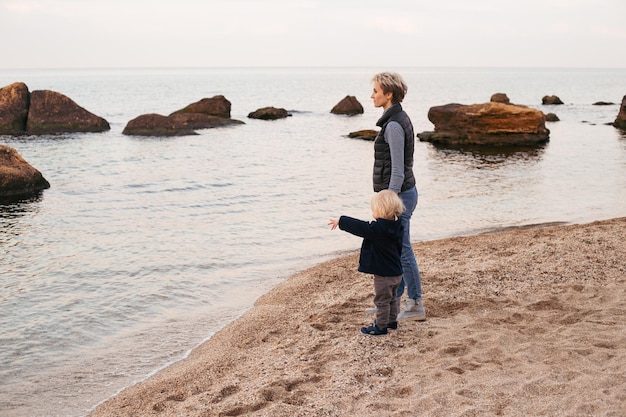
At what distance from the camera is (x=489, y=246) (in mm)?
10203

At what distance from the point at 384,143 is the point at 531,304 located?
271cm

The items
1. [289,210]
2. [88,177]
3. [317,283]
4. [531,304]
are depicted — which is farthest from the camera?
[88,177]

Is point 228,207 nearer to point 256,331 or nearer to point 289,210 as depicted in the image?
point 289,210

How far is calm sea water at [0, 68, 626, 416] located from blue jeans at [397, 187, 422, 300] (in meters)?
1.49

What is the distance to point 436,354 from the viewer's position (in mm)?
5457

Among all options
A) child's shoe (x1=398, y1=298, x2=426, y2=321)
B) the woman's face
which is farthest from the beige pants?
the woman's face

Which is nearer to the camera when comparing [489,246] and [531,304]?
[531,304]

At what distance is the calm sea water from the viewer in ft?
22.8

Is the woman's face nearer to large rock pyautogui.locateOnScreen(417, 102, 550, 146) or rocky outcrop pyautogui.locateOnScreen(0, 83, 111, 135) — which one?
large rock pyautogui.locateOnScreen(417, 102, 550, 146)

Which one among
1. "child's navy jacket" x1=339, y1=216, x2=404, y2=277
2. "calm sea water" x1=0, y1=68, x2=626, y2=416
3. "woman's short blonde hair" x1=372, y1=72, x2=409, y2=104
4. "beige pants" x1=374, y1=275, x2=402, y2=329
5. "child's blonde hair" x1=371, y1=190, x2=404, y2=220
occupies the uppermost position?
"woman's short blonde hair" x1=372, y1=72, x2=409, y2=104

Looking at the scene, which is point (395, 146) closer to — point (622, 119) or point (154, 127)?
point (154, 127)

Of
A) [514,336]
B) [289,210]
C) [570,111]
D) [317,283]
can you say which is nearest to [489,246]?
[317,283]

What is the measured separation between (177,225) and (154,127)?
23.4 m

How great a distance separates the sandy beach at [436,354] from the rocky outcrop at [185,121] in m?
28.8
